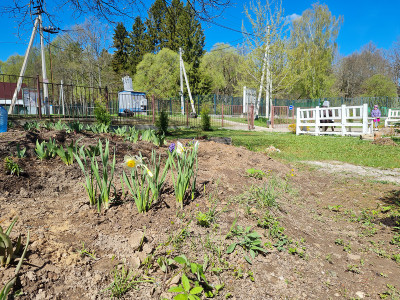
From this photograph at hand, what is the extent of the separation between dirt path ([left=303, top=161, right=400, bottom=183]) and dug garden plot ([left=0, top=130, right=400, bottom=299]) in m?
1.65

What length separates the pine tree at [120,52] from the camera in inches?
1802

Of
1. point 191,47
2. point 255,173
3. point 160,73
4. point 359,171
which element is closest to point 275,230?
point 255,173

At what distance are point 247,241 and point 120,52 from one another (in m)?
49.7

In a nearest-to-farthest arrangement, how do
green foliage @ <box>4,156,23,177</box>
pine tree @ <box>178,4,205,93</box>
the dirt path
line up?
1. green foliage @ <box>4,156,23,177</box>
2. the dirt path
3. pine tree @ <box>178,4,205,93</box>

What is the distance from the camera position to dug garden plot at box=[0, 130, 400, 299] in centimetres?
146

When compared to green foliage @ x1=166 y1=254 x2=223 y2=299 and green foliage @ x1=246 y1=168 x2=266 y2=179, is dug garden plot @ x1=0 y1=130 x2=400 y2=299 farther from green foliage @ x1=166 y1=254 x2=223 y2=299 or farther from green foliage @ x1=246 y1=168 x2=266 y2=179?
green foliage @ x1=246 y1=168 x2=266 y2=179

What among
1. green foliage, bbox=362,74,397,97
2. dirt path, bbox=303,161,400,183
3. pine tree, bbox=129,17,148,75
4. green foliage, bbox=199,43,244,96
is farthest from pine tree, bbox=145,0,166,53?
dirt path, bbox=303,161,400,183

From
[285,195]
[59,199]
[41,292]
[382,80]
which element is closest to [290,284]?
[41,292]

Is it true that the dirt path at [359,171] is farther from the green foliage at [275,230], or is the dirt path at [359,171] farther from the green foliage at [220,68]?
the green foliage at [220,68]

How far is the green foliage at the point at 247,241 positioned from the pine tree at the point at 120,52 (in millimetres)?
47628

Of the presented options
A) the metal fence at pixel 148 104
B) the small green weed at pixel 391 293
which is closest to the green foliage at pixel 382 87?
the metal fence at pixel 148 104

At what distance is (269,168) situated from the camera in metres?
4.48

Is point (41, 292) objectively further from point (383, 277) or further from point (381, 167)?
point (381, 167)

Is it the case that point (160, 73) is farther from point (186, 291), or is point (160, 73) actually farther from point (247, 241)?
point (186, 291)
